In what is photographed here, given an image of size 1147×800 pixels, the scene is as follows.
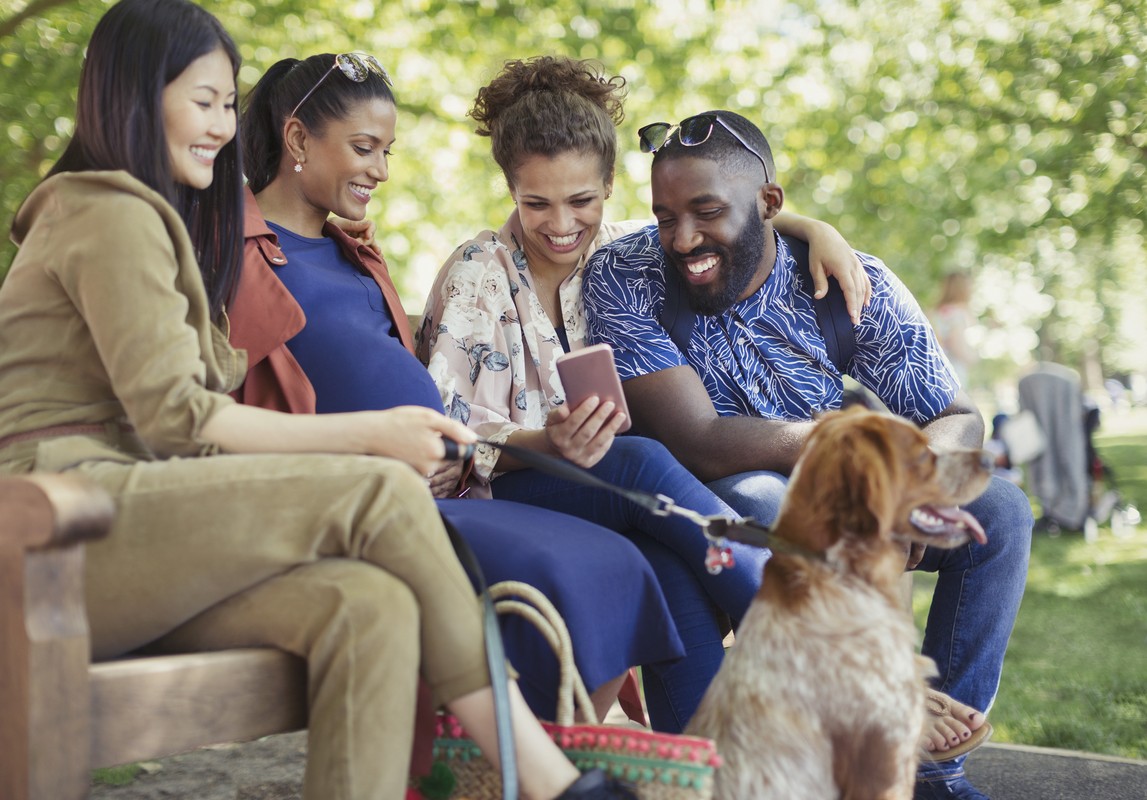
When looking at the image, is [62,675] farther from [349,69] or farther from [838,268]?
[838,268]

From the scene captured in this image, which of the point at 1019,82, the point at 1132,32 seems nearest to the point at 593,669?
the point at 1132,32

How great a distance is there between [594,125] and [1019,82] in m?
7.12

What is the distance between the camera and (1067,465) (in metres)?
10.6

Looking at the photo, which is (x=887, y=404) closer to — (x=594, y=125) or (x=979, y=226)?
(x=594, y=125)

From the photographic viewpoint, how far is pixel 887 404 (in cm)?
394

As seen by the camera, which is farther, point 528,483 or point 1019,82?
point 1019,82

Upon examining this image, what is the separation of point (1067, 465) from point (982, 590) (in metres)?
7.91

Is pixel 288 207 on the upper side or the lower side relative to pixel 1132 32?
lower

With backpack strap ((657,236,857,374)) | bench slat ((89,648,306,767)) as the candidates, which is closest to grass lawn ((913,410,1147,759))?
backpack strap ((657,236,857,374))

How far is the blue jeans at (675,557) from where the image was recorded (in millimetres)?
3047

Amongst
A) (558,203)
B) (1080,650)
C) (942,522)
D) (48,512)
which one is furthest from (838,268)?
(1080,650)

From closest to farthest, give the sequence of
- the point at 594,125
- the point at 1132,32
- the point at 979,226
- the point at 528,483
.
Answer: the point at 528,483 < the point at 594,125 < the point at 1132,32 < the point at 979,226

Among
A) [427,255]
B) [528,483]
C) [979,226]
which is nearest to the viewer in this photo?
[528,483]

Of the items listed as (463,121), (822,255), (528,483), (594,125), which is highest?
(463,121)
